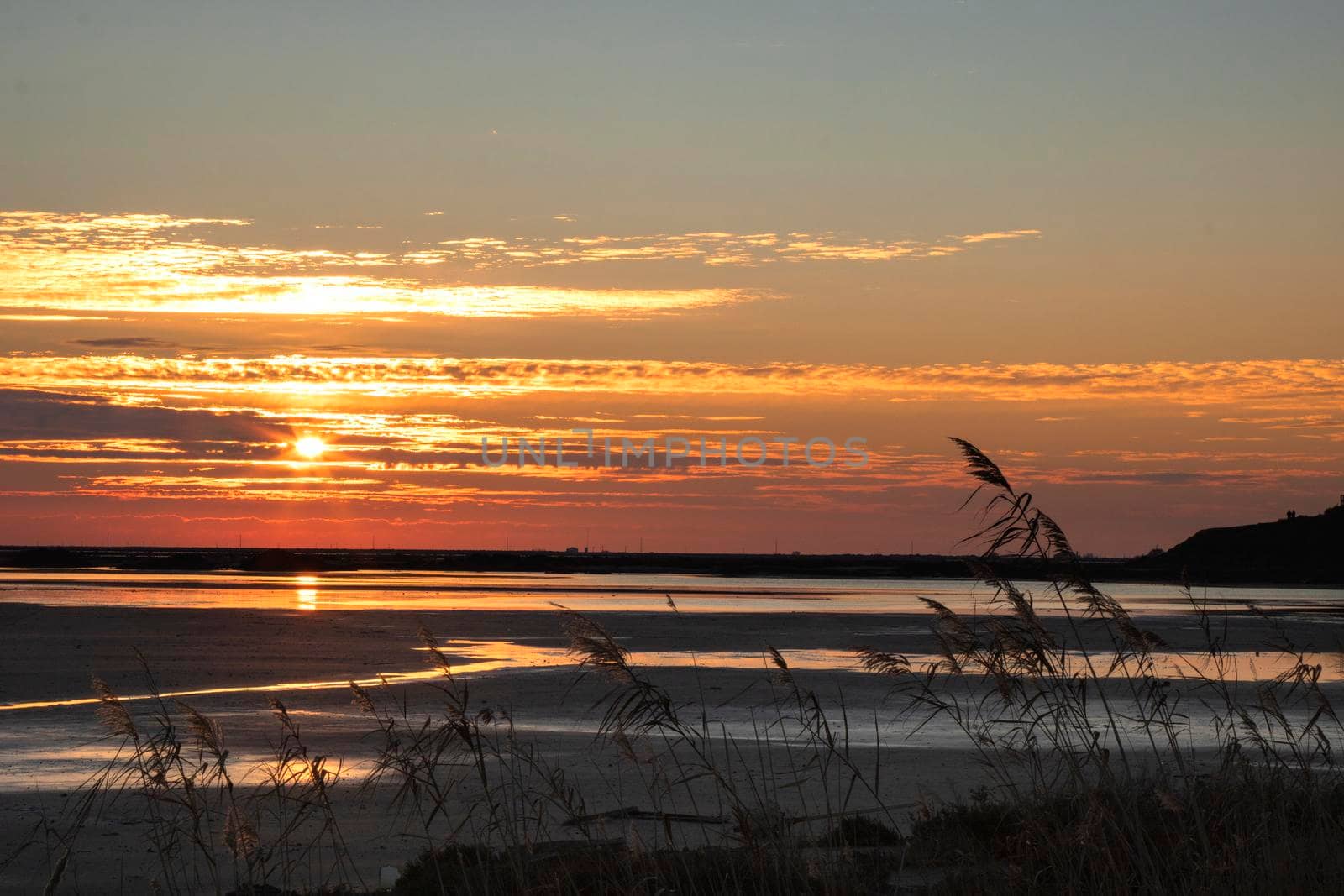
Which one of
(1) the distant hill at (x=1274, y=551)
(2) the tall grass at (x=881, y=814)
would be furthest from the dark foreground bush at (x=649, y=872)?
(1) the distant hill at (x=1274, y=551)

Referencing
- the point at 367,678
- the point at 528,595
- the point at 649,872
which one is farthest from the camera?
the point at 528,595

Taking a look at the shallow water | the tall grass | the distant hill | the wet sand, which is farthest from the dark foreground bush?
the distant hill

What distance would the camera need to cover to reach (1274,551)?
138 metres

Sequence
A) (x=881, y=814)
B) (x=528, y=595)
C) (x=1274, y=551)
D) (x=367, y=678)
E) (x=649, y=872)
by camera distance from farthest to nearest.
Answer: (x=1274, y=551) → (x=528, y=595) → (x=367, y=678) → (x=881, y=814) → (x=649, y=872)

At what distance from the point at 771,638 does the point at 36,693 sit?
2253 cm

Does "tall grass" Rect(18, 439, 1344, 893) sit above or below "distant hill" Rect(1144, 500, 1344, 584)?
above

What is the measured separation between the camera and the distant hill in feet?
391

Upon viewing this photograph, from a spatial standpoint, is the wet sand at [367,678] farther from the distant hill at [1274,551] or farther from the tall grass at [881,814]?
the distant hill at [1274,551]

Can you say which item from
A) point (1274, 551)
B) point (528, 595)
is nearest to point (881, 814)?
point (528, 595)

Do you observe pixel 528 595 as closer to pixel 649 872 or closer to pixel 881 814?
pixel 881 814

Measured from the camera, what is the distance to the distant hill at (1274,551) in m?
119

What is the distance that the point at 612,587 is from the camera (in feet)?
273

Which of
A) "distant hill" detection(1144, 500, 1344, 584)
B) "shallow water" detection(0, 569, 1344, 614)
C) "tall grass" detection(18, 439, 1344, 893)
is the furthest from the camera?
"distant hill" detection(1144, 500, 1344, 584)

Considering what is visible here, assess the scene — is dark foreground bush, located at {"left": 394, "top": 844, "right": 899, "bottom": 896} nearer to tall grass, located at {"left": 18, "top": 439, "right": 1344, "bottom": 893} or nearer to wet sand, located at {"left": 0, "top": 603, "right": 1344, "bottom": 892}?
tall grass, located at {"left": 18, "top": 439, "right": 1344, "bottom": 893}
